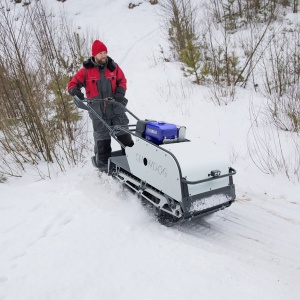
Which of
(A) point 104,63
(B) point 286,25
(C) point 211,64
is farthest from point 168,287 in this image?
(B) point 286,25

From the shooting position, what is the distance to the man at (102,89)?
4.31m

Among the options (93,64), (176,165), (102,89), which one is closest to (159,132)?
(176,165)

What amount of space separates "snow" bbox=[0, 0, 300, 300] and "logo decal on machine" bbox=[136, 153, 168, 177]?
0.96ft

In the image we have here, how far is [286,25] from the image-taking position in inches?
413

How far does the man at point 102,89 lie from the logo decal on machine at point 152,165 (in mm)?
1072

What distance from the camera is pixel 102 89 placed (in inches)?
176

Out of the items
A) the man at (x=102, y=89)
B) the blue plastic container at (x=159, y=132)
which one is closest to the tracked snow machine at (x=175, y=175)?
the blue plastic container at (x=159, y=132)

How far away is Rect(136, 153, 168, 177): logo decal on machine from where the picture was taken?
10.4ft

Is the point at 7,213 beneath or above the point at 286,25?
beneath

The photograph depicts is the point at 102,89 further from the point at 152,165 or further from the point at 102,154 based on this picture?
the point at 152,165

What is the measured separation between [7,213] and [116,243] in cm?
143

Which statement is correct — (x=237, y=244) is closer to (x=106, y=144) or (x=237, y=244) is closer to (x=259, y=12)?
(x=106, y=144)

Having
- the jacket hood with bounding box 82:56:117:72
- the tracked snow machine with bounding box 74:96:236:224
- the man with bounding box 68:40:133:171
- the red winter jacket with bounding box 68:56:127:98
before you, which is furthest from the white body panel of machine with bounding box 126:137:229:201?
the jacket hood with bounding box 82:56:117:72

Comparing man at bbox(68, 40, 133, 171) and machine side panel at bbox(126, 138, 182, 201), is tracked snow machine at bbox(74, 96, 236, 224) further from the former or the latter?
man at bbox(68, 40, 133, 171)
